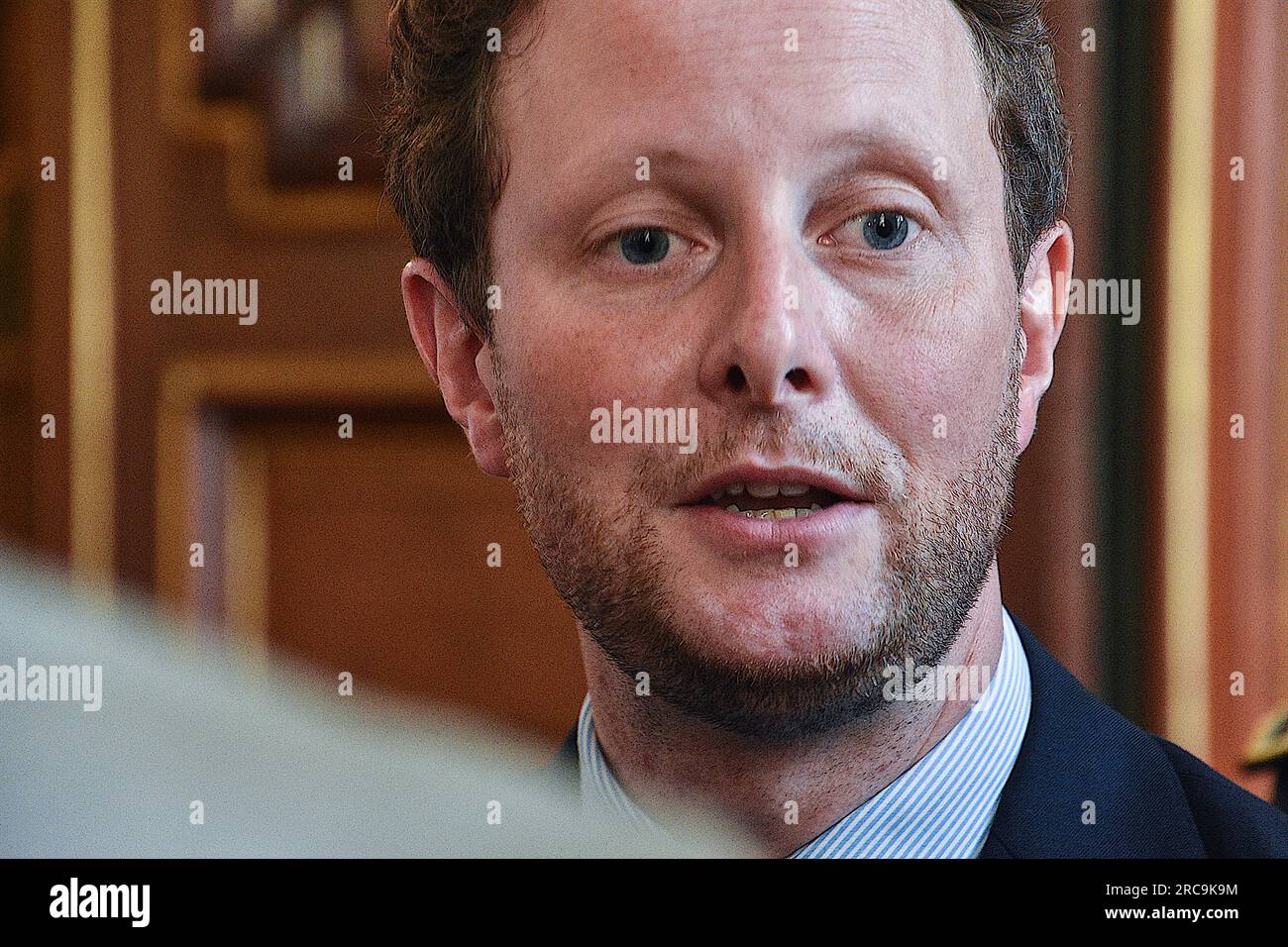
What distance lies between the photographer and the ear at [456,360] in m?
1.02

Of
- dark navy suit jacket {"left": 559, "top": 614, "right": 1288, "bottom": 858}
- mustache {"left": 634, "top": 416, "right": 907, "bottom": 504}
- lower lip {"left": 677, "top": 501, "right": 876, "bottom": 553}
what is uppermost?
mustache {"left": 634, "top": 416, "right": 907, "bottom": 504}

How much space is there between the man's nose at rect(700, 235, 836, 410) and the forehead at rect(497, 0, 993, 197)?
2.6 inches

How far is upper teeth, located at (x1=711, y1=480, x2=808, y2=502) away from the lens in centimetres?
91

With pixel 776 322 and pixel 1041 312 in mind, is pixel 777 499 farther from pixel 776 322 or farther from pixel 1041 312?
pixel 1041 312

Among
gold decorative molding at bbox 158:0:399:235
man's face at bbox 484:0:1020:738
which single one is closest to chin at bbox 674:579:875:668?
man's face at bbox 484:0:1020:738

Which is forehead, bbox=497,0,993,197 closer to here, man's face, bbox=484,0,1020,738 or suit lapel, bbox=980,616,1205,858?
man's face, bbox=484,0,1020,738

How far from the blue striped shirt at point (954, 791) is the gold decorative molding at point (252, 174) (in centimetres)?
61

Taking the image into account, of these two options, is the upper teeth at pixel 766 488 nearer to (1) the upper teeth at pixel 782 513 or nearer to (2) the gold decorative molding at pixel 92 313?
(1) the upper teeth at pixel 782 513

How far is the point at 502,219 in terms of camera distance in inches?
38.9

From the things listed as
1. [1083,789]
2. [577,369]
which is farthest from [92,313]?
→ [1083,789]

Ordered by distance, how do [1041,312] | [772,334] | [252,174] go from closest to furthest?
[772,334], [1041,312], [252,174]

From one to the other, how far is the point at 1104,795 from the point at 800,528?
30cm

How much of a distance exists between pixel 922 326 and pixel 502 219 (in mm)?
316

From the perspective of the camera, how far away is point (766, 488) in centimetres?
91
